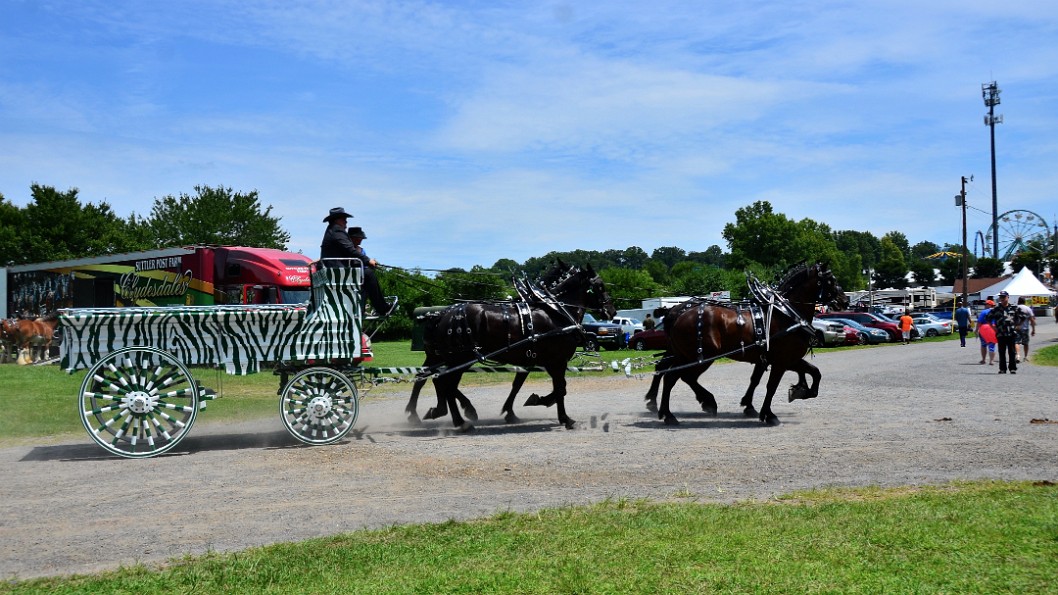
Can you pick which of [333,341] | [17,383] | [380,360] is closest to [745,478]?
[333,341]

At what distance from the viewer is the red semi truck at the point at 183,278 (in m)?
28.5

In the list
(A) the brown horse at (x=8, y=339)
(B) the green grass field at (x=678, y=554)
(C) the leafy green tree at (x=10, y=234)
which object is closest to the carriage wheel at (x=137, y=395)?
(B) the green grass field at (x=678, y=554)

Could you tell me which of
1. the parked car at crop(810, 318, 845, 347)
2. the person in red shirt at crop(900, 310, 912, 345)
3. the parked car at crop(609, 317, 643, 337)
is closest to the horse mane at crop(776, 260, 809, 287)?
the parked car at crop(810, 318, 845, 347)

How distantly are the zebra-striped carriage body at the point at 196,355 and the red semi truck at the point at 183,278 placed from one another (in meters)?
16.5

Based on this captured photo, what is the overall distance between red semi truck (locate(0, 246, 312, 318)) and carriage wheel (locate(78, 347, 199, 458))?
16.9 metres

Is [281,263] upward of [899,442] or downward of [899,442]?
upward

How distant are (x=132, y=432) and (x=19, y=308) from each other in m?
27.6

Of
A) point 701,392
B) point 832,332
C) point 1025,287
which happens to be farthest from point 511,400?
point 1025,287

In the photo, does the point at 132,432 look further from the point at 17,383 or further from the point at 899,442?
the point at 17,383

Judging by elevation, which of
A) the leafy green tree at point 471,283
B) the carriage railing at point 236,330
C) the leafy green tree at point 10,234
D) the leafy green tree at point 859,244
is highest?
the leafy green tree at point 859,244

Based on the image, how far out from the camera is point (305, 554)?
6.61 metres

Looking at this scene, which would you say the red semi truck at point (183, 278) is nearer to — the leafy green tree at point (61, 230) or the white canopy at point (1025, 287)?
the leafy green tree at point (61, 230)

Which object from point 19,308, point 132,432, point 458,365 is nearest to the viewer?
point 132,432

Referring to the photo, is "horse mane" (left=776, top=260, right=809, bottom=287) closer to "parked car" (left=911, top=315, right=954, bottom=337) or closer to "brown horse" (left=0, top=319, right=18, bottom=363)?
"brown horse" (left=0, top=319, right=18, bottom=363)
